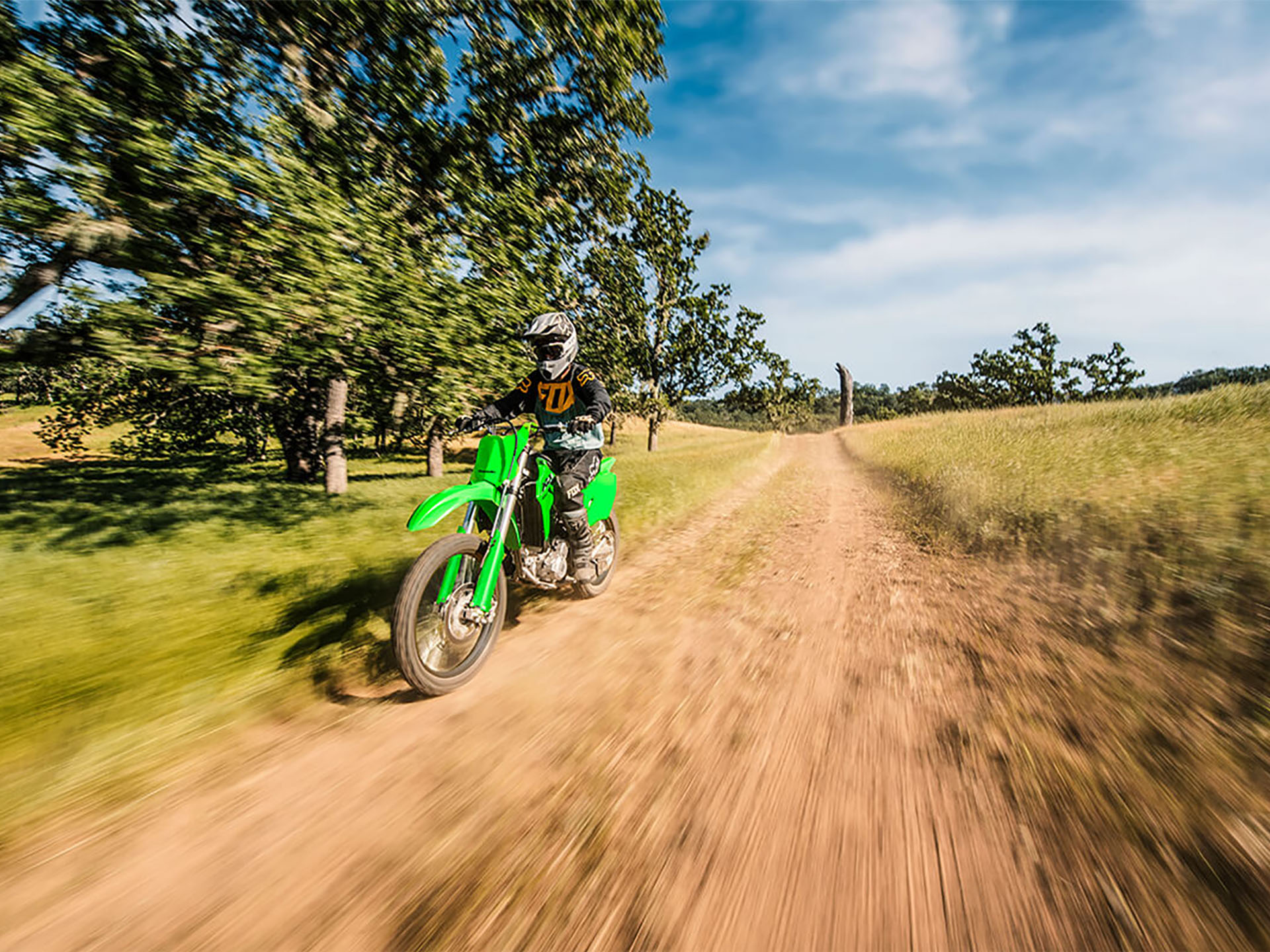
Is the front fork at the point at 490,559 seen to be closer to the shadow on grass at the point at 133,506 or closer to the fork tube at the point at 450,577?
the fork tube at the point at 450,577

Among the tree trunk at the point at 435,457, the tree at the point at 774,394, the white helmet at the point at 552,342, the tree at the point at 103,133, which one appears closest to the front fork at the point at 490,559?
the white helmet at the point at 552,342

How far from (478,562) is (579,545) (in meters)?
1.02

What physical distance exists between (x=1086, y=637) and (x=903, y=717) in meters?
1.91

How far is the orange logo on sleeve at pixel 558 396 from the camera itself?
168 inches

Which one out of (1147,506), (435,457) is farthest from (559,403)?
(435,457)

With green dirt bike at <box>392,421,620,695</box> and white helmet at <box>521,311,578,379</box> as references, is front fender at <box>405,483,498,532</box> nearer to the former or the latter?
green dirt bike at <box>392,421,620,695</box>

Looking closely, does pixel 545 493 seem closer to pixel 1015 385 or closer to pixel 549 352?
pixel 549 352

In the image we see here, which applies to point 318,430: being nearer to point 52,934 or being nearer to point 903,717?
point 52,934

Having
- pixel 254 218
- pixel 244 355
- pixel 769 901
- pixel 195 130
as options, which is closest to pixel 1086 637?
pixel 769 901

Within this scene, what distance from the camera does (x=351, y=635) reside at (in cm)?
340

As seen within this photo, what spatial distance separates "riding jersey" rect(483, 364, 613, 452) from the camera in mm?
4215

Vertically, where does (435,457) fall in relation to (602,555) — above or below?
above

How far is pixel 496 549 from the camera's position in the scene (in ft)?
11.2

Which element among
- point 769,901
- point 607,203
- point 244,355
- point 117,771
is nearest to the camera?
point 769,901
